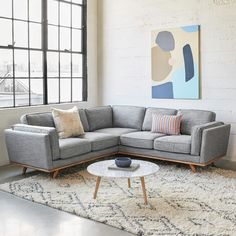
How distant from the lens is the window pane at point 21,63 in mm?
→ 5469

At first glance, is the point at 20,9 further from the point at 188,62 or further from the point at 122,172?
the point at 122,172

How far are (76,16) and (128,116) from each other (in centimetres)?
193

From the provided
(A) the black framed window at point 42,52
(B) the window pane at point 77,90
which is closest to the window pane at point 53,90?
(A) the black framed window at point 42,52

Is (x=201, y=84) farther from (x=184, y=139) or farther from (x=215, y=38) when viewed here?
(x=184, y=139)

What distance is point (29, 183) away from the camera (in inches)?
173

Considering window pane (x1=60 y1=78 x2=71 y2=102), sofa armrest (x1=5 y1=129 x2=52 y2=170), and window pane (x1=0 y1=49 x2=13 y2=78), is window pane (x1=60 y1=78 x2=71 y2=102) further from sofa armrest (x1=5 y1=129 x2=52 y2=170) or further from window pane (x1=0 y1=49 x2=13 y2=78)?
sofa armrest (x1=5 y1=129 x2=52 y2=170)

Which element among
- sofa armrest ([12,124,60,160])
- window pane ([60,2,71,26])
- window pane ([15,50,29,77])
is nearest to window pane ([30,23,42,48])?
window pane ([15,50,29,77])

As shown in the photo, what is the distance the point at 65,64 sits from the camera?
6273mm

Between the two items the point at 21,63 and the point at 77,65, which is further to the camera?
the point at 77,65

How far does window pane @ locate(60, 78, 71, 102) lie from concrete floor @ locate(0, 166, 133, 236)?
2665mm

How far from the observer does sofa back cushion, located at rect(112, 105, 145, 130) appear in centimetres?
599

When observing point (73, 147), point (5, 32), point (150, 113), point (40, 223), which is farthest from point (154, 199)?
point (5, 32)

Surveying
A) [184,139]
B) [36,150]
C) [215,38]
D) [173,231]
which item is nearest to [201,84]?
[215,38]

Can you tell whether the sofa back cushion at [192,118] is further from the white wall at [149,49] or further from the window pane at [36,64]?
the window pane at [36,64]
